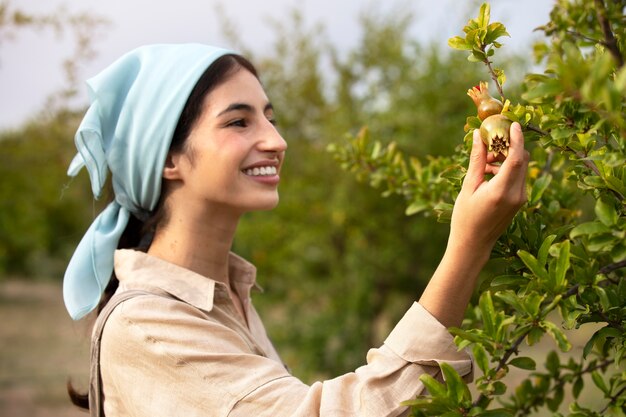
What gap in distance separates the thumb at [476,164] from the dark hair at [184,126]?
966 mm

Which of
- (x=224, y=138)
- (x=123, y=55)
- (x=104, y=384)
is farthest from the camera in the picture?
(x=123, y=55)

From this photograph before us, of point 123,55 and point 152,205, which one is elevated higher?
point 123,55

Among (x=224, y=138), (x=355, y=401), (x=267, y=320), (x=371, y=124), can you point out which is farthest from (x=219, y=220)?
(x=267, y=320)

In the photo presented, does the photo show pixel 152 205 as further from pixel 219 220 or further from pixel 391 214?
pixel 391 214

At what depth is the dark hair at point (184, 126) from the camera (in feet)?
6.55

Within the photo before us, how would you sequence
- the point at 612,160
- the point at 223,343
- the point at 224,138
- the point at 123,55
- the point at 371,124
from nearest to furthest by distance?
the point at 612,160
the point at 223,343
the point at 224,138
the point at 123,55
the point at 371,124

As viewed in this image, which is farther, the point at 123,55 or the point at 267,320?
the point at 267,320

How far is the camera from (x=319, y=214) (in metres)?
6.78

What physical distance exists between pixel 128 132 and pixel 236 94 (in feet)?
1.21

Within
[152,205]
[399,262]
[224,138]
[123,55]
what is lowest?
[399,262]

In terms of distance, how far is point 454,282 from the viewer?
131 cm

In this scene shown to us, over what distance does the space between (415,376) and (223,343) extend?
1.49 feet

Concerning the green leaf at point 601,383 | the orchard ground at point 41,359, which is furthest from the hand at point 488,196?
the orchard ground at point 41,359

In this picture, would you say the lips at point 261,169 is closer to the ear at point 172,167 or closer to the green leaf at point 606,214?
the ear at point 172,167
